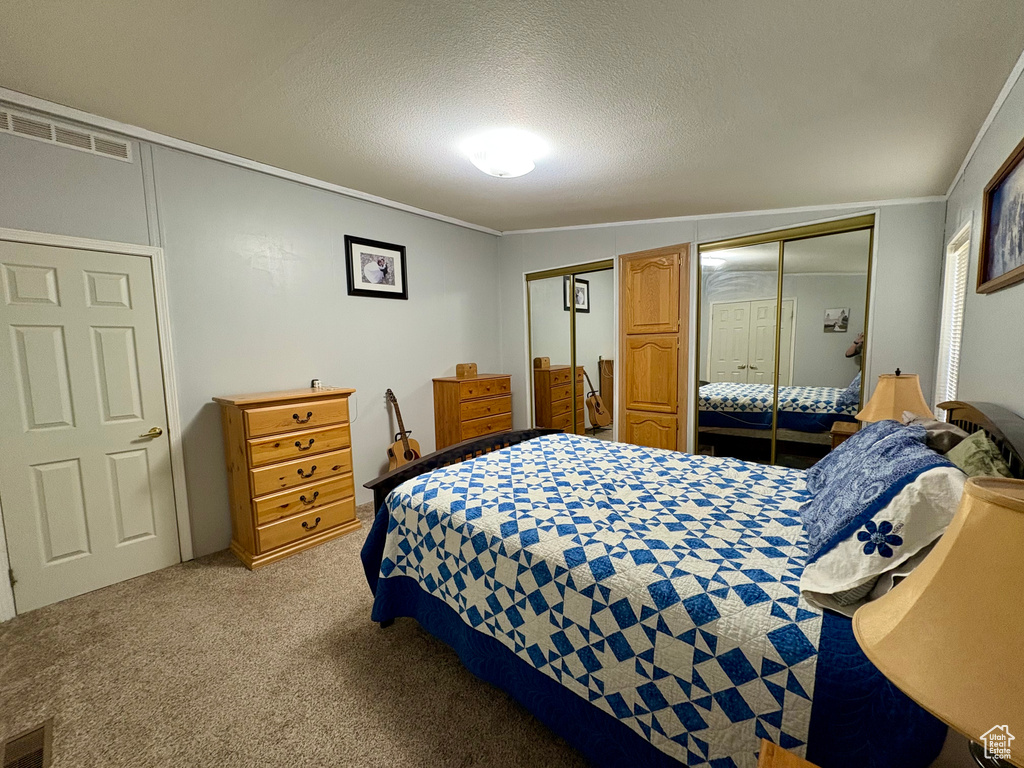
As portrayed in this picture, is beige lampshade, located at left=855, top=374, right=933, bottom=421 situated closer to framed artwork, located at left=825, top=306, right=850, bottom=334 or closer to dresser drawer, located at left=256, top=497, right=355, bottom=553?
framed artwork, located at left=825, top=306, right=850, bottom=334

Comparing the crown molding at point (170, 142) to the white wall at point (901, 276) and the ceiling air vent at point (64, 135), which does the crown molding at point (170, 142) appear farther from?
the white wall at point (901, 276)

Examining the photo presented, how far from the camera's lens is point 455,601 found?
5.32 ft

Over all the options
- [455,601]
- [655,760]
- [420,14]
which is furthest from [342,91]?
[655,760]

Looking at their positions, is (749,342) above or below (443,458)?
above

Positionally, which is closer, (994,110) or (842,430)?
(994,110)

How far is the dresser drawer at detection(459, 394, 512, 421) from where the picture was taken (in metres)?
4.09

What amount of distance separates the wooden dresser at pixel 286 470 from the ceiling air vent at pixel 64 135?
148 centimetres

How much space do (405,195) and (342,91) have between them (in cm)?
151

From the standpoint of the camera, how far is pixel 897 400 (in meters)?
2.13

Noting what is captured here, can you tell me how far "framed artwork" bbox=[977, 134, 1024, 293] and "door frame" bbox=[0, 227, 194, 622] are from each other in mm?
3931

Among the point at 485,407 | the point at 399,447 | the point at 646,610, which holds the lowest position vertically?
the point at 399,447

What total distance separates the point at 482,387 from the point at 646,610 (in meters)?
3.23

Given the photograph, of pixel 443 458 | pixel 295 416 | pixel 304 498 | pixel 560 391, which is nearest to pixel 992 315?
pixel 443 458

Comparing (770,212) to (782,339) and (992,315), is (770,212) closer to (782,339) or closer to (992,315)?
(782,339)
